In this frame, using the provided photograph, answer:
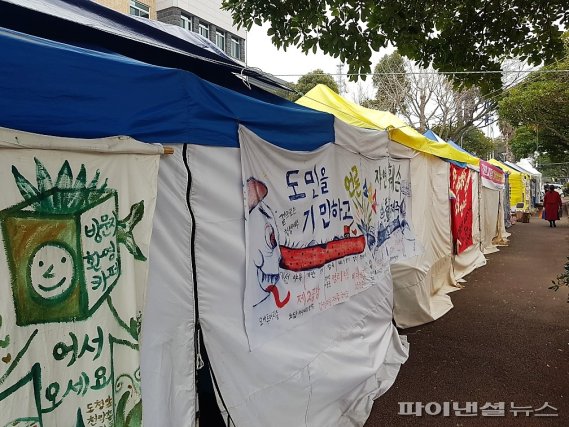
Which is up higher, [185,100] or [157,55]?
[157,55]

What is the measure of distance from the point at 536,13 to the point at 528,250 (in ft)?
29.6

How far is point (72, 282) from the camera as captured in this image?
5.44ft

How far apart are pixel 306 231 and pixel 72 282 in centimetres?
185

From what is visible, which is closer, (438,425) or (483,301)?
(438,425)

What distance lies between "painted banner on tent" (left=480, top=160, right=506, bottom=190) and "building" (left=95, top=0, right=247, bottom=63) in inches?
334

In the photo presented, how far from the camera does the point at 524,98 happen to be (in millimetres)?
17516

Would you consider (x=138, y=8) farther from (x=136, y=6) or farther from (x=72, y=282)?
(x=72, y=282)

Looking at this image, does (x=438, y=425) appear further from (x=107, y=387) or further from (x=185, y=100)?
(x=185, y=100)

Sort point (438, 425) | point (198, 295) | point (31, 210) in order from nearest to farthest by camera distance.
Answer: point (31, 210)
point (198, 295)
point (438, 425)

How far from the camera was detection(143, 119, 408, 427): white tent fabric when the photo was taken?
2127mm

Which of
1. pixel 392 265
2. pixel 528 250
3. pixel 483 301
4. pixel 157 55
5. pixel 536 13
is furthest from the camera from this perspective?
pixel 528 250

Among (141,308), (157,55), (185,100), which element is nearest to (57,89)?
(185,100)

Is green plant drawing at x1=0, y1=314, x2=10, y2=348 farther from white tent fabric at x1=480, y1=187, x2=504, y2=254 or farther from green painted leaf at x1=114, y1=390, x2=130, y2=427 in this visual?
white tent fabric at x1=480, y1=187, x2=504, y2=254

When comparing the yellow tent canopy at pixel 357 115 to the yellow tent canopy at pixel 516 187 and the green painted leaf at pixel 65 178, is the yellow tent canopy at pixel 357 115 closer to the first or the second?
the green painted leaf at pixel 65 178
